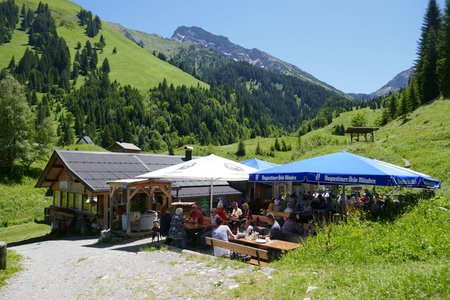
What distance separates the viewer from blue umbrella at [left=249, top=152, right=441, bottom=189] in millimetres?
10758

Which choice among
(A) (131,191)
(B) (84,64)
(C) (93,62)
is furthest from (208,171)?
(C) (93,62)

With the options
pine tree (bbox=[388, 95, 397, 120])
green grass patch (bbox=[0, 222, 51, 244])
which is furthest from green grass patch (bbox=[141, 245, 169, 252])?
pine tree (bbox=[388, 95, 397, 120])

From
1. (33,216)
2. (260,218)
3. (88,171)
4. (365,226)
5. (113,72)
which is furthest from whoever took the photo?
(113,72)

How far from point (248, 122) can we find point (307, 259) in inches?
7131

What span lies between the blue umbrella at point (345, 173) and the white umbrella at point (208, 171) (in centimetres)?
174

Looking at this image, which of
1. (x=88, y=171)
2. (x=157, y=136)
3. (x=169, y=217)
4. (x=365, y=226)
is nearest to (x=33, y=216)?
(x=88, y=171)

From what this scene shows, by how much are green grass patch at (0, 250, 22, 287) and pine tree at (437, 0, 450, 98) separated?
5633 centimetres

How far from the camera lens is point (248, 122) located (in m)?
189

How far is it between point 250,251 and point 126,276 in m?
3.47

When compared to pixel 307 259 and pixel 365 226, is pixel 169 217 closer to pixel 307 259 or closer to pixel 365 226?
pixel 307 259

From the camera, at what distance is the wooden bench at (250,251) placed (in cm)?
982

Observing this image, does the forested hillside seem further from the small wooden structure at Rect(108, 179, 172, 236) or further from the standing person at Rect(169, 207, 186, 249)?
the standing person at Rect(169, 207, 186, 249)

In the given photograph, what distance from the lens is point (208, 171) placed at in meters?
14.5

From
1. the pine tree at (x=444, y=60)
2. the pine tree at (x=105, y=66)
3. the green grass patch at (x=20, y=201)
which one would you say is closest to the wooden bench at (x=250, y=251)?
the green grass patch at (x=20, y=201)
